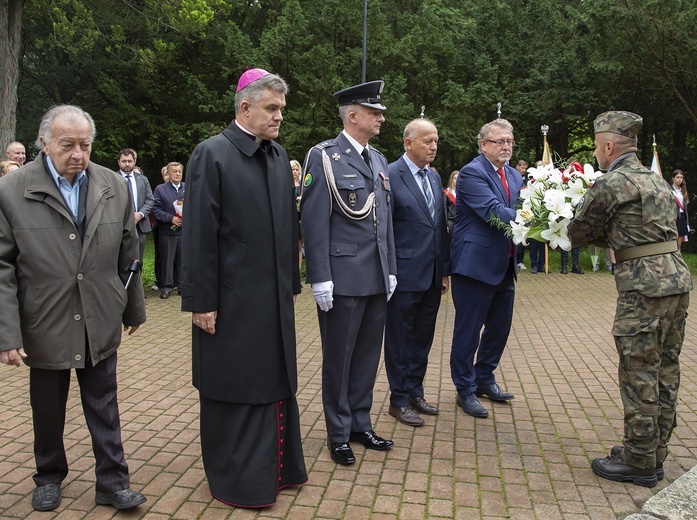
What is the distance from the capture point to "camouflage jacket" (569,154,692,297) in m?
3.89

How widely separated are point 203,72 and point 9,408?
1957 centimetres

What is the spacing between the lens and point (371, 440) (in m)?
4.51

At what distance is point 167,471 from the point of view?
4113 mm

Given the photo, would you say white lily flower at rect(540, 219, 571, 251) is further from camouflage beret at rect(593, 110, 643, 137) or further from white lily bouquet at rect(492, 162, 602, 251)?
camouflage beret at rect(593, 110, 643, 137)

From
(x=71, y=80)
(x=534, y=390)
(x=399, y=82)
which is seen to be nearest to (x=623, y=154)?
(x=534, y=390)

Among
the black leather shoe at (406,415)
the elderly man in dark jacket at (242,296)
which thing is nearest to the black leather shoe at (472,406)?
the black leather shoe at (406,415)

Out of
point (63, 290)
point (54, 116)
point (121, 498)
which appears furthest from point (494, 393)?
point (54, 116)

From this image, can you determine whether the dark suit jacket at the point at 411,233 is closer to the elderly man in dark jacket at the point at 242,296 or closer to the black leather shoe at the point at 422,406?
the black leather shoe at the point at 422,406

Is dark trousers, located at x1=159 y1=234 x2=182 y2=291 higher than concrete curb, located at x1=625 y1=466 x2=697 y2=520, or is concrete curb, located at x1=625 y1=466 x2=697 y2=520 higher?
dark trousers, located at x1=159 y1=234 x2=182 y2=291

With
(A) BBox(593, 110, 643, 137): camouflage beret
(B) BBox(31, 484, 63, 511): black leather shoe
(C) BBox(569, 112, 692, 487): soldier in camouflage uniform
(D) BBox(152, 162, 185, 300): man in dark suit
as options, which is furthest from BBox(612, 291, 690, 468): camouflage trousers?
→ (D) BBox(152, 162, 185, 300): man in dark suit

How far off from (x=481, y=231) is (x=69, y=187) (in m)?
2.97

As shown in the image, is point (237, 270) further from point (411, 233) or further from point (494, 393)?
point (494, 393)

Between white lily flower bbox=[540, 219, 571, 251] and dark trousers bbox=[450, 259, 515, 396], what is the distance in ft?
2.94

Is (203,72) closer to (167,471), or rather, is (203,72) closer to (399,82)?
(399,82)
